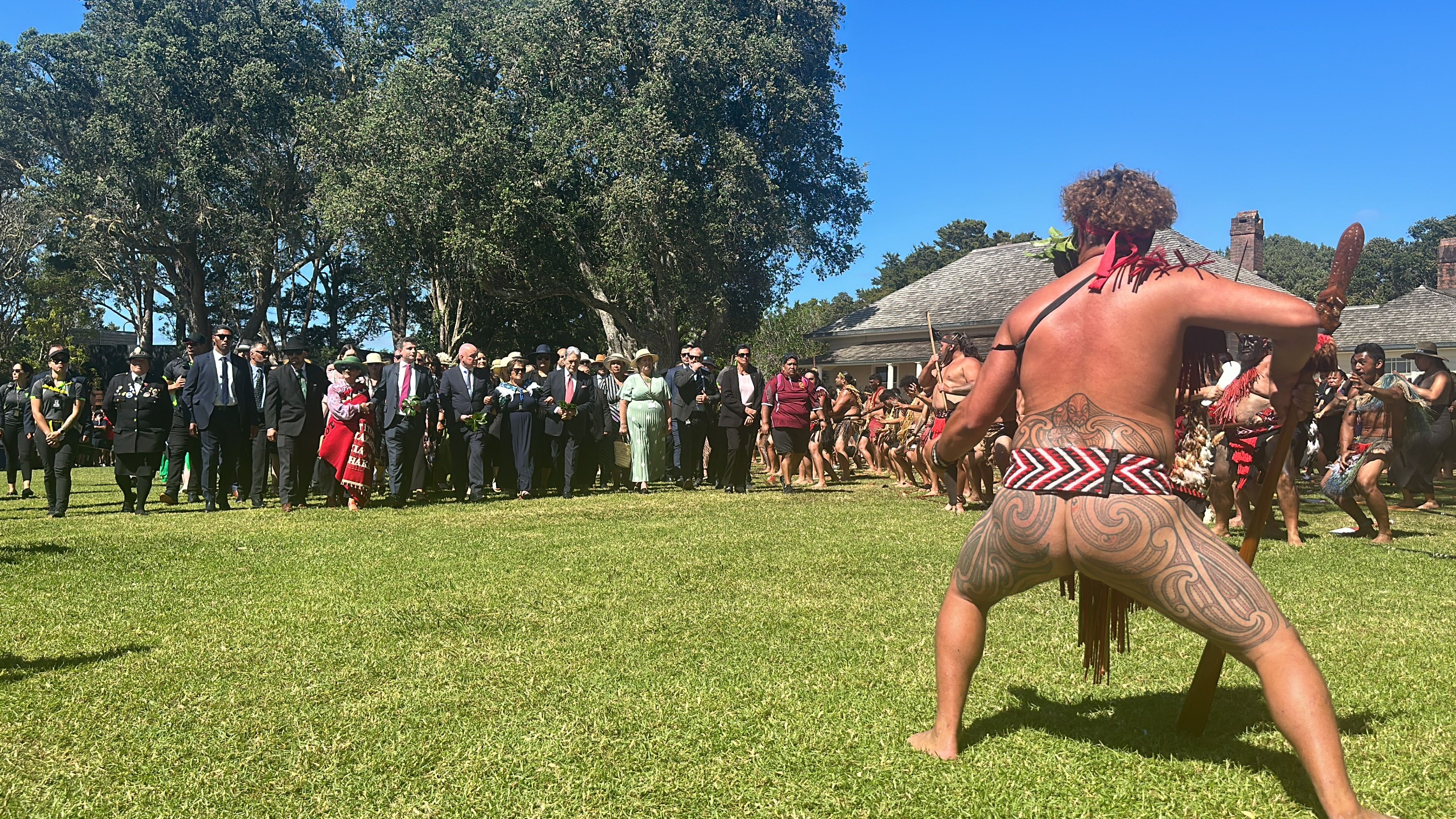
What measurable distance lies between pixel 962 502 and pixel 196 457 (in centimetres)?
989

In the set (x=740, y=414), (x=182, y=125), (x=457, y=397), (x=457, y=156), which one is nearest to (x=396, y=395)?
(x=457, y=397)

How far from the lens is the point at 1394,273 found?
223 feet

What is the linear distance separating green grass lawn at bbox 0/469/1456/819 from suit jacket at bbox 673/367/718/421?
715 cm

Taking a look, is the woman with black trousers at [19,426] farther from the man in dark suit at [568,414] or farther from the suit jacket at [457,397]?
the man in dark suit at [568,414]

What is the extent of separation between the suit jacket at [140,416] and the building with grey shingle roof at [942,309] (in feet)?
74.2

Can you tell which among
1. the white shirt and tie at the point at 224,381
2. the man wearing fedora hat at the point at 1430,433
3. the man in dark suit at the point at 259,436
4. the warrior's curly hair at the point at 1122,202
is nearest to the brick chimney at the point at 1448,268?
the man wearing fedora hat at the point at 1430,433

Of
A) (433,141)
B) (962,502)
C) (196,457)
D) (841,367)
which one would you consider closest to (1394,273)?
(841,367)

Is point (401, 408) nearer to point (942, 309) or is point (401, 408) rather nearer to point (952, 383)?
point (952, 383)

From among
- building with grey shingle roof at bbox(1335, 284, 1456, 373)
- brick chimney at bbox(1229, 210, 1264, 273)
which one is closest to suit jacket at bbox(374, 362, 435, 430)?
brick chimney at bbox(1229, 210, 1264, 273)

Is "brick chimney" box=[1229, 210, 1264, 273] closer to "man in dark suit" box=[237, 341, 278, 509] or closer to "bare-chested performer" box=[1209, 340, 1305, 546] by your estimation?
"bare-chested performer" box=[1209, 340, 1305, 546]

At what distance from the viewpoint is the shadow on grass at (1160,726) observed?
3.65 meters

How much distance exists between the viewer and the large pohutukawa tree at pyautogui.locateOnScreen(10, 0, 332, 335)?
1332 inches

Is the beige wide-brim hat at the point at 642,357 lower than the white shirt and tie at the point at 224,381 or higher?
higher

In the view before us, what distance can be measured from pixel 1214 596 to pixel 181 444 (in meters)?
12.5
